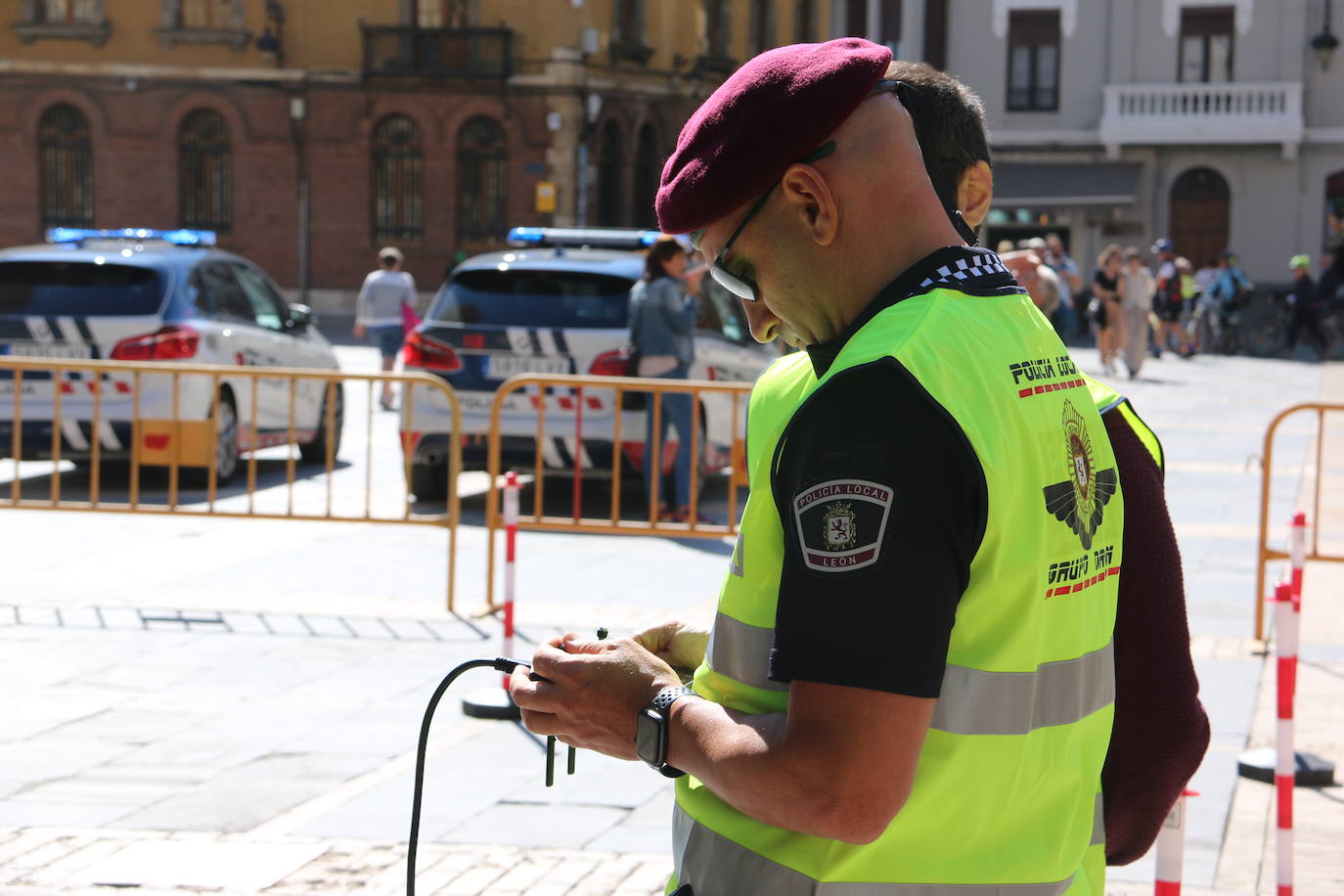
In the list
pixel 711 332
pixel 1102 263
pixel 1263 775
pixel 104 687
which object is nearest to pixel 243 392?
pixel 711 332

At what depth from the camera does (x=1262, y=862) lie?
203 inches

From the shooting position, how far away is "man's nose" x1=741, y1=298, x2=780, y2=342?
208cm

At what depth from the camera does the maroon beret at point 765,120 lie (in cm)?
188

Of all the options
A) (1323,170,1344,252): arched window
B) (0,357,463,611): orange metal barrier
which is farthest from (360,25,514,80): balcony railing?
(0,357,463,611): orange metal barrier

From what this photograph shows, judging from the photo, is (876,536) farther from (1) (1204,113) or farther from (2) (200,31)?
(1) (1204,113)

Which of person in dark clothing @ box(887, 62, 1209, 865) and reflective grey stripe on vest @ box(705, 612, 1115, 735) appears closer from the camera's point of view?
reflective grey stripe on vest @ box(705, 612, 1115, 735)

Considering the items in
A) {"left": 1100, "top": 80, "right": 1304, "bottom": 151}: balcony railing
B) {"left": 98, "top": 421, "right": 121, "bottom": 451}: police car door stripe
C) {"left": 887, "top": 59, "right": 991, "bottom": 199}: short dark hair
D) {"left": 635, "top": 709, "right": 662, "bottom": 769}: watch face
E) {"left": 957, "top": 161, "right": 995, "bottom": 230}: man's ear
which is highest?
{"left": 1100, "top": 80, "right": 1304, "bottom": 151}: balcony railing

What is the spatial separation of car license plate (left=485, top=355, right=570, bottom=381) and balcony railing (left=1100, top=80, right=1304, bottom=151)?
107 feet

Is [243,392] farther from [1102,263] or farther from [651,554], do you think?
[1102,263]

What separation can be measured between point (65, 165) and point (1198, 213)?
81.6 ft

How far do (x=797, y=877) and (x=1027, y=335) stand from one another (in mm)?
622

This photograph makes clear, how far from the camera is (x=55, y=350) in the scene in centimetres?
1215

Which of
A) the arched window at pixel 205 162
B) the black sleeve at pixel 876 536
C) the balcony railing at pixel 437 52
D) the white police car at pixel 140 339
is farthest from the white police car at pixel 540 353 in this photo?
the arched window at pixel 205 162

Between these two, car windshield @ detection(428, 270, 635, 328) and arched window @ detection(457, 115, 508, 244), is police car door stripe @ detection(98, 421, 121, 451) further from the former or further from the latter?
arched window @ detection(457, 115, 508, 244)
